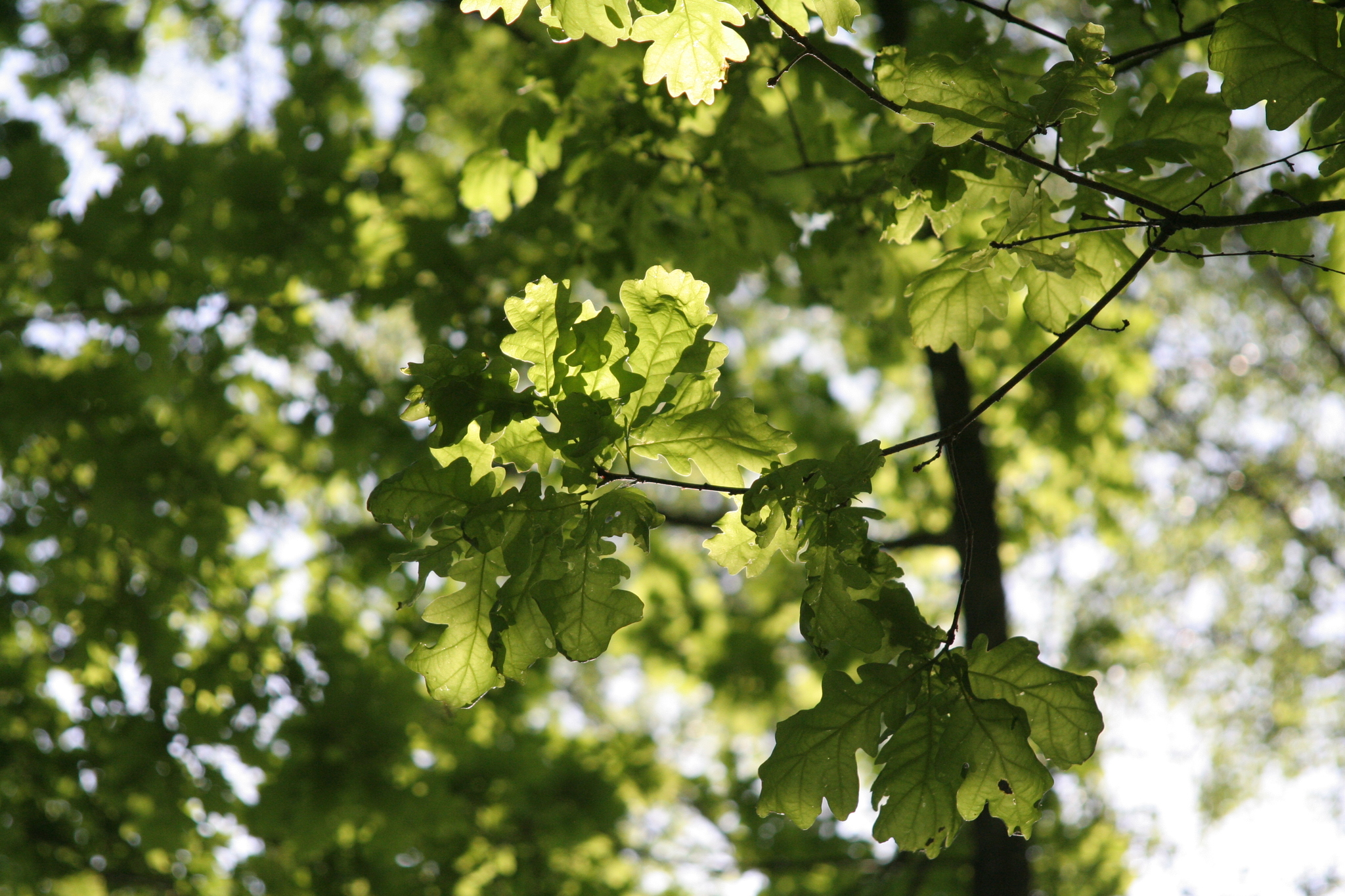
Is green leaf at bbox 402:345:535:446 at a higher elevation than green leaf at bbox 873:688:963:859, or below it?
higher

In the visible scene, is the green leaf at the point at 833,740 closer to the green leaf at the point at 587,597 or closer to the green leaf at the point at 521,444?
the green leaf at the point at 587,597

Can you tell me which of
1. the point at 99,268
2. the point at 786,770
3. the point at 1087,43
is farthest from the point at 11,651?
the point at 1087,43

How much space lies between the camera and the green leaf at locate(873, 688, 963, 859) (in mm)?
1679

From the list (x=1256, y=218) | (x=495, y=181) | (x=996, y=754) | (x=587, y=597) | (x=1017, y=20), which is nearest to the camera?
(x=1256, y=218)

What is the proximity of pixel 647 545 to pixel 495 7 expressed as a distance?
104cm

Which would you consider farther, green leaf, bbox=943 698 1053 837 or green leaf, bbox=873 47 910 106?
green leaf, bbox=873 47 910 106

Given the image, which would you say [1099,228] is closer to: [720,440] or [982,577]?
[720,440]

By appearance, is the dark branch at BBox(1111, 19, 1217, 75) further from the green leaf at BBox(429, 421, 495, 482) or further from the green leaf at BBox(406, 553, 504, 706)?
the green leaf at BBox(406, 553, 504, 706)

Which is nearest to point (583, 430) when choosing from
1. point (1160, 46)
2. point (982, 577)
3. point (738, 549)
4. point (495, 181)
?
point (738, 549)

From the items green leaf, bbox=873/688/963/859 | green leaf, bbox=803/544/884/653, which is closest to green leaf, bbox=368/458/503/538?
green leaf, bbox=803/544/884/653

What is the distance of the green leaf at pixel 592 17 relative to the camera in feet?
5.59

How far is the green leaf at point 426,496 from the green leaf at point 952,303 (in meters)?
1.09

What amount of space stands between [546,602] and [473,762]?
4.45 metres

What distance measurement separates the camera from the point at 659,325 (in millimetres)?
1858
